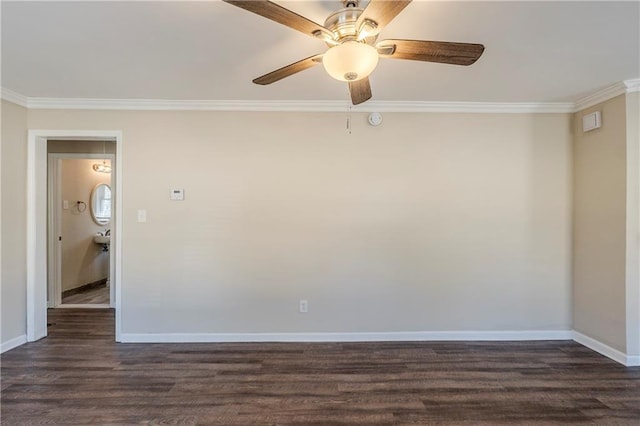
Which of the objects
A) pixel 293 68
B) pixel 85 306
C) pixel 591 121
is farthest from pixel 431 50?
pixel 85 306

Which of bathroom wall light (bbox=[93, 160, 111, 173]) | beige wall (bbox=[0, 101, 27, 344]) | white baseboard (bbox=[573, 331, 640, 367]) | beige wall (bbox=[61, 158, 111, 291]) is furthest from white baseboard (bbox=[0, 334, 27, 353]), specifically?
white baseboard (bbox=[573, 331, 640, 367])

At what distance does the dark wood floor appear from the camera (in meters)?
2.11

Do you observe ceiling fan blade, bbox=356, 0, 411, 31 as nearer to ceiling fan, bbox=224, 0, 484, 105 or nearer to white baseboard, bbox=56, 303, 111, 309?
ceiling fan, bbox=224, 0, 484, 105

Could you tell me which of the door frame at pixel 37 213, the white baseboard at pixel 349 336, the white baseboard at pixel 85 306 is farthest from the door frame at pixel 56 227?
the white baseboard at pixel 349 336

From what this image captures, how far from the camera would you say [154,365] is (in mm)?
2785

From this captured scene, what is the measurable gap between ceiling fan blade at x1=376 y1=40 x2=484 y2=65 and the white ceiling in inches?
9.7

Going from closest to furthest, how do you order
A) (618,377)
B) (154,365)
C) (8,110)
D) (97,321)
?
(618,377) → (154,365) → (8,110) → (97,321)

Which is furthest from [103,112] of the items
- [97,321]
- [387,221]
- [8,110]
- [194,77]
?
[387,221]

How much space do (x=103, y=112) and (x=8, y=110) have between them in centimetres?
75

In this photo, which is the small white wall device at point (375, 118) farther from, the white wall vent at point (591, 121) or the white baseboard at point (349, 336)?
the white baseboard at point (349, 336)

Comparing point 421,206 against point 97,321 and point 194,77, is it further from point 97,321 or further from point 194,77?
point 97,321

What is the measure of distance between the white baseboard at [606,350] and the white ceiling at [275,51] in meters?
2.26


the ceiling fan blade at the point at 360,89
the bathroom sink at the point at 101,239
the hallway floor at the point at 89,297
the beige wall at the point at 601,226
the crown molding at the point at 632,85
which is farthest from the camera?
the bathroom sink at the point at 101,239

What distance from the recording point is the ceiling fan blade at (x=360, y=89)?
6.48 ft
